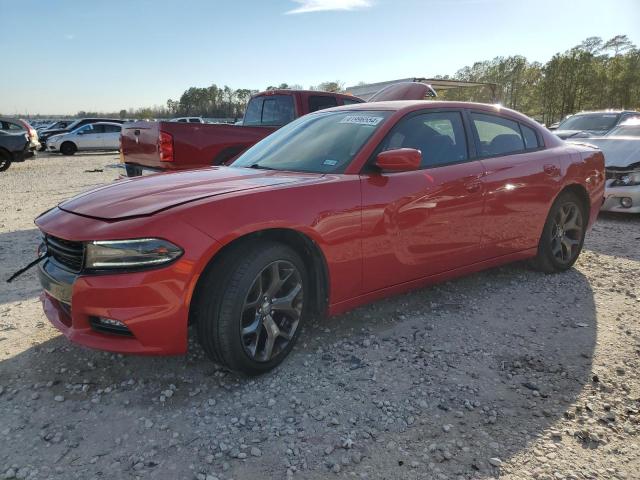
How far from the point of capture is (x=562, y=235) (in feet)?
15.1

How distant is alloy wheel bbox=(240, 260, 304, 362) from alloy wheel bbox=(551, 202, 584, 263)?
2.84 m

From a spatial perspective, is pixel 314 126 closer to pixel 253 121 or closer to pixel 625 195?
pixel 253 121

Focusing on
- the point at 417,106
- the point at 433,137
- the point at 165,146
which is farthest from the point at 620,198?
the point at 165,146

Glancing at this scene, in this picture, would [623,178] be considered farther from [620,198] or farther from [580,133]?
[580,133]

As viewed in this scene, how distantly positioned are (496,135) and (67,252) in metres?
3.33

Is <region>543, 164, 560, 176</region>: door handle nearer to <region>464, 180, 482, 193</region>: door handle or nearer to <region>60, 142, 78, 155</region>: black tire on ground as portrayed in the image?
<region>464, 180, 482, 193</region>: door handle

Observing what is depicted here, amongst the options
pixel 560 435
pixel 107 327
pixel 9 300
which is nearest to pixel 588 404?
pixel 560 435

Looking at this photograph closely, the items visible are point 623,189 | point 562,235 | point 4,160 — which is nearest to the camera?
point 562,235

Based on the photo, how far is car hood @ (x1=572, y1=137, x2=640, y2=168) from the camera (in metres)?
7.14

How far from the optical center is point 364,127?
3.41 metres

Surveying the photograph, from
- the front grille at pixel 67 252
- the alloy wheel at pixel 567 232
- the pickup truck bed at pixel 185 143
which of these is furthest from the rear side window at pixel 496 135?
the pickup truck bed at pixel 185 143

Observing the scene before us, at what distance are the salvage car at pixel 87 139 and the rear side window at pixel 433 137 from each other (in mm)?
22426

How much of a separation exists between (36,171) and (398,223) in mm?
→ 15039

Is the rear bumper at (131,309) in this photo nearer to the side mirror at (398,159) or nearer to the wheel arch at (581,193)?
the side mirror at (398,159)
